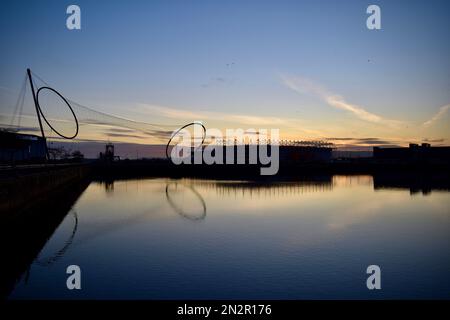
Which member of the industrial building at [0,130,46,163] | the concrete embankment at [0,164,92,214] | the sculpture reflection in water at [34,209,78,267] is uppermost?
the industrial building at [0,130,46,163]

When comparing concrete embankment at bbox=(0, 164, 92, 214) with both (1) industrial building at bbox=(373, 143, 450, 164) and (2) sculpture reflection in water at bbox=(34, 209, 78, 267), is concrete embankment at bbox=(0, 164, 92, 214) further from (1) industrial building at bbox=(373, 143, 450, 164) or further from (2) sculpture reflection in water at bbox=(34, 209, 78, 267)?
(1) industrial building at bbox=(373, 143, 450, 164)

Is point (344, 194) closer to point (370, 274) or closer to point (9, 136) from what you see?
point (370, 274)

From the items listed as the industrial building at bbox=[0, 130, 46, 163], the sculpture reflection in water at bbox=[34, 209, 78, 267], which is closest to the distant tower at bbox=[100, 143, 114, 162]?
the industrial building at bbox=[0, 130, 46, 163]

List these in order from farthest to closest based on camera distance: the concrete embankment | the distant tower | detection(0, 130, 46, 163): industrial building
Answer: the distant tower → detection(0, 130, 46, 163): industrial building → the concrete embankment

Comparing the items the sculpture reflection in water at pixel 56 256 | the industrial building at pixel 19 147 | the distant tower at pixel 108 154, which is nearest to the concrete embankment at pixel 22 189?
the sculpture reflection in water at pixel 56 256

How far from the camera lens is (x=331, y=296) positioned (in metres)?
16.6

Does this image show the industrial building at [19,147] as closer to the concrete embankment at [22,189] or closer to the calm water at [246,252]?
the concrete embankment at [22,189]

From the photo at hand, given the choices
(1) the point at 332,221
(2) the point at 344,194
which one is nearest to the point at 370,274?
(1) the point at 332,221

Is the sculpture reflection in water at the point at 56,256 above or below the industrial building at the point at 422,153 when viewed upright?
below

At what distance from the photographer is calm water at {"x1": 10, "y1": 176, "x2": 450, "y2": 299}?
17.5 metres

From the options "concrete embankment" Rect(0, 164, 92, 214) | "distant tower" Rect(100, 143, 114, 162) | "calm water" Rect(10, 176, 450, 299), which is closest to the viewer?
"calm water" Rect(10, 176, 450, 299)

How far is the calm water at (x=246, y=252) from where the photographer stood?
17.5 metres

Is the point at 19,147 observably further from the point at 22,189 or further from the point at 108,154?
the point at 108,154
